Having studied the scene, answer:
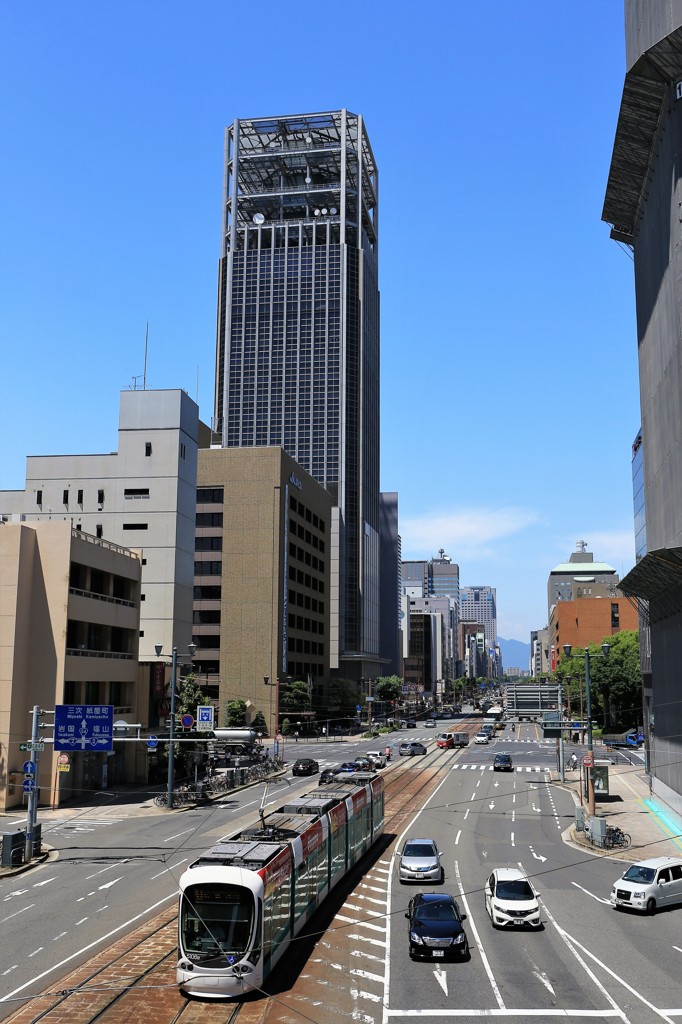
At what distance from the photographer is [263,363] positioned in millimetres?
197250

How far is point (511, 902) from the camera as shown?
2734 centimetres

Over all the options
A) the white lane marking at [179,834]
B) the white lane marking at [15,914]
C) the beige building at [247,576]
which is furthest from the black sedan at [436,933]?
the beige building at [247,576]

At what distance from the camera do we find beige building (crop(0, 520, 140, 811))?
177ft

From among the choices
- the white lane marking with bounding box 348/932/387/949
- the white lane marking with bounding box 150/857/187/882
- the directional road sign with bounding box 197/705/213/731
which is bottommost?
the white lane marking with bounding box 150/857/187/882

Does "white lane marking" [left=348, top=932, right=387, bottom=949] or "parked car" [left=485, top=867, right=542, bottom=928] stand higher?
"parked car" [left=485, top=867, right=542, bottom=928]

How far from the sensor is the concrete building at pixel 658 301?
43.9 metres

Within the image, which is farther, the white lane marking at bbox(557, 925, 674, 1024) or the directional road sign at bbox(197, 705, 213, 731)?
the directional road sign at bbox(197, 705, 213, 731)

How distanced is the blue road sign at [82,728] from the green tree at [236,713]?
79888 mm

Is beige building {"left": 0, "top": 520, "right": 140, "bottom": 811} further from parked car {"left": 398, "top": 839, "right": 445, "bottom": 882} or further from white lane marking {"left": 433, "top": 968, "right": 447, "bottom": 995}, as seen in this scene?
white lane marking {"left": 433, "top": 968, "right": 447, "bottom": 995}

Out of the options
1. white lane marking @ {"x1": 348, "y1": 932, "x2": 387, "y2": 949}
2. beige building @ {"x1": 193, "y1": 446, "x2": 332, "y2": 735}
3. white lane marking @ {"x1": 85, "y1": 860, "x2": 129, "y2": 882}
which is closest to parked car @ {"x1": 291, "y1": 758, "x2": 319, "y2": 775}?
white lane marking @ {"x1": 85, "y1": 860, "x2": 129, "y2": 882}

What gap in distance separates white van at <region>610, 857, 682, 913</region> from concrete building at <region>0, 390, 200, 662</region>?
185 feet

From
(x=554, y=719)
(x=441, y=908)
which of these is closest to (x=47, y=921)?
(x=441, y=908)

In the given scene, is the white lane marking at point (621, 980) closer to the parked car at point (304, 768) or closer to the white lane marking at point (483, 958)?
the white lane marking at point (483, 958)

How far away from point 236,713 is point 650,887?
9385 centimetres
